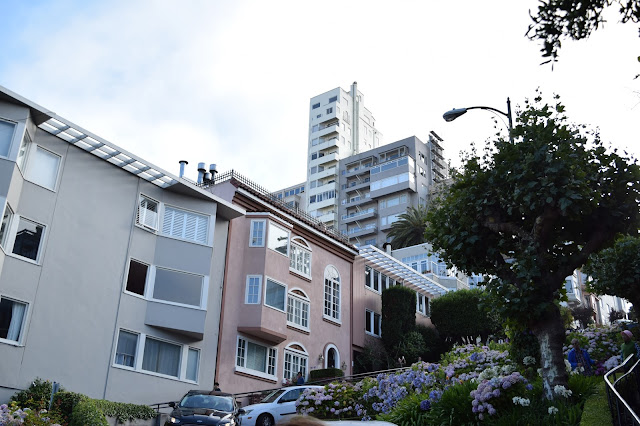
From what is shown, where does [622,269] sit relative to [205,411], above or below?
above

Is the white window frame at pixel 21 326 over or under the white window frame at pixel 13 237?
under

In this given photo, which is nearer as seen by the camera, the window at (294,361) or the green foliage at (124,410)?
the green foliage at (124,410)

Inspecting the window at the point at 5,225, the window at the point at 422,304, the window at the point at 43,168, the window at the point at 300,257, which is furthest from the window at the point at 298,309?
the window at the point at 5,225

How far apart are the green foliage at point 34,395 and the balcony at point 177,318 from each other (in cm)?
499

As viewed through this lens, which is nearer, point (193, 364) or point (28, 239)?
point (28, 239)

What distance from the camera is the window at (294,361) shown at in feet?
98.2

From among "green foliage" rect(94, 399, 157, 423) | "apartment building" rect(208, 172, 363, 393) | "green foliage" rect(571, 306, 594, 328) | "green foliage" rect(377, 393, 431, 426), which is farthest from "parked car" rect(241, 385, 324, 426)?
"green foliage" rect(571, 306, 594, 328)

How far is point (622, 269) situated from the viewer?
70.5ft

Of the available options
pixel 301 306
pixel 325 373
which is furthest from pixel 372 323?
pixel 325 373

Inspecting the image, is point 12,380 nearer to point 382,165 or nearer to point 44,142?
point 44,142

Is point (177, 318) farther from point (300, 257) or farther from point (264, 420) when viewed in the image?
point (300, 257)

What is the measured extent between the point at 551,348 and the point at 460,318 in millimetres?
27872

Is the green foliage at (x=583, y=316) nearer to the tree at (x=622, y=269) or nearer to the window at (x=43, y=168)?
the tree at (x=622, y=269)

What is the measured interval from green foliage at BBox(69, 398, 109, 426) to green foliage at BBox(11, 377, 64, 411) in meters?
1.46
